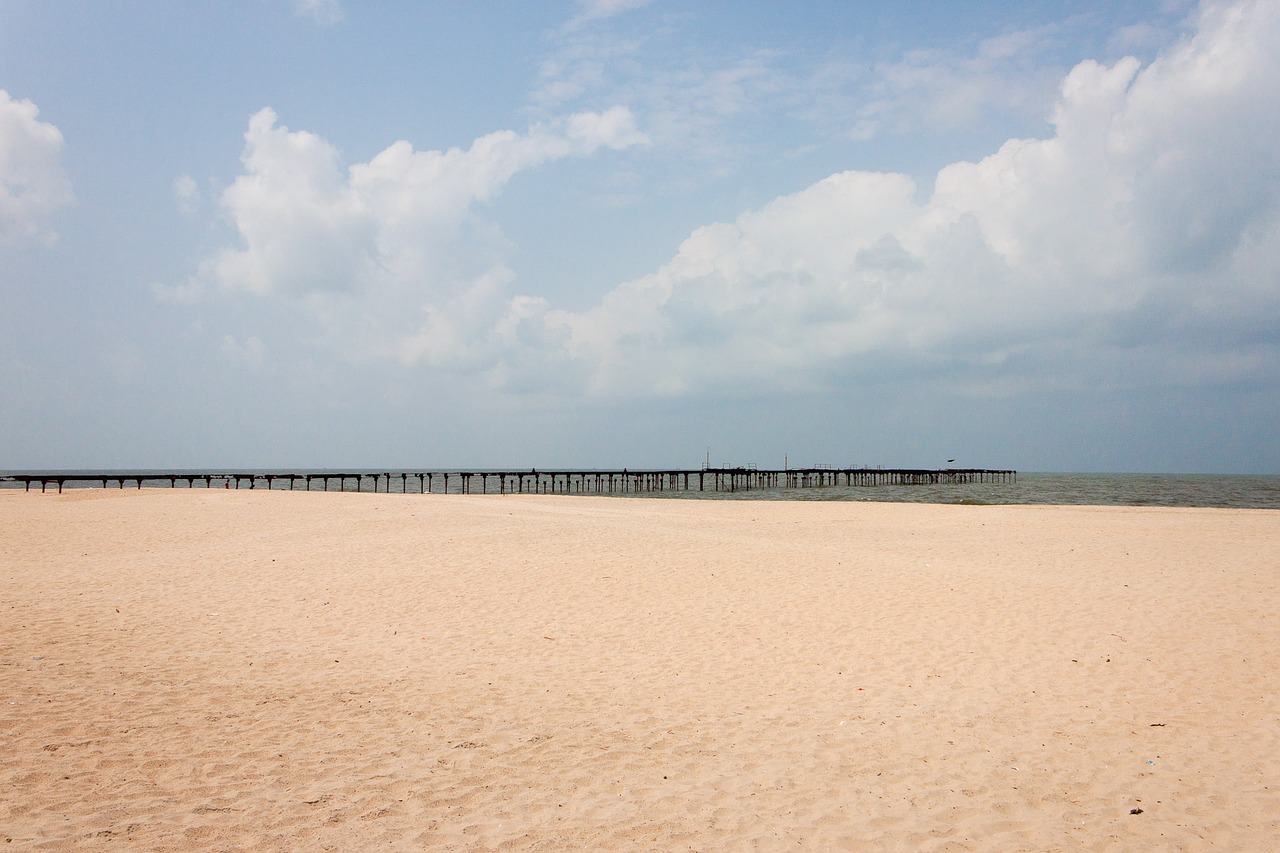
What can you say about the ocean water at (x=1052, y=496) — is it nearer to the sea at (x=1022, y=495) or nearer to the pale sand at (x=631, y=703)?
the sea at (x=1022, y=495)

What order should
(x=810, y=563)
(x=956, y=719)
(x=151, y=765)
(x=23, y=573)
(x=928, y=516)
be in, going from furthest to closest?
(x=928, y=516)
(x=810, y=563)
(x=23, y=573)
(x=956, y=719)
(x=151, y=765)

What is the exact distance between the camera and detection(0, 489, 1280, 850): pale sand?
5105 millimetres

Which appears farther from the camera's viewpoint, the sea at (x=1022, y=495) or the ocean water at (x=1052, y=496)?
the ocean water at (x=1052, y=496)

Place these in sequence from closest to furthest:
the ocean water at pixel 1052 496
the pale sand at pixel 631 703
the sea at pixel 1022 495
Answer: the pale sand at pixel 631 703 → the sea at pixel 1022 495 → the ocean water at pixel 1052 496

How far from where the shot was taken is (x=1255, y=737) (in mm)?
6832

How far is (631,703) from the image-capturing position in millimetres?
7578

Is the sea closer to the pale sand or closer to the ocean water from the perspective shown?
the ocean water

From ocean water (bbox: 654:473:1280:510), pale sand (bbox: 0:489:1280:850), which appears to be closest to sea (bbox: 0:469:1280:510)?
ocean water (bbox: 654:473:1280:510)

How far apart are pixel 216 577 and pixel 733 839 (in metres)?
12.2

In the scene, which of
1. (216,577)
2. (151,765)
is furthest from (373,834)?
(216,577)

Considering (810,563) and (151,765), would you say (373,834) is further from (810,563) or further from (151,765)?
(810,563)

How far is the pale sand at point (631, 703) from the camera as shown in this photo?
5105 millimetres

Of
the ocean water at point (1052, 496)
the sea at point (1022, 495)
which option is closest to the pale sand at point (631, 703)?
the sea at point (1022, 495)

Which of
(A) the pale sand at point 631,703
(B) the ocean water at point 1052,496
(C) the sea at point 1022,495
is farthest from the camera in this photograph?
(B) the ocean water at point 1052,496
